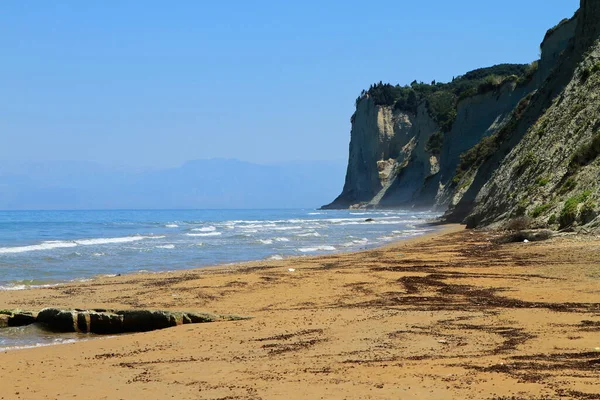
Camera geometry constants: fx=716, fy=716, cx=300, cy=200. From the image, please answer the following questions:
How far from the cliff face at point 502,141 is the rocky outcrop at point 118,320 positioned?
15.4 metres

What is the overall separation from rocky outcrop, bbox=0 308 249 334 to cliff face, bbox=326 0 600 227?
50.4 feet

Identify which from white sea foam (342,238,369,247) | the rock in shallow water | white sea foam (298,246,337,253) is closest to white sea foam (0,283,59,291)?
the rock in shallow water

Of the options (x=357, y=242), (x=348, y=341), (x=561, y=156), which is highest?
(x=561, y=156)

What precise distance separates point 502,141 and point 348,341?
44.2 metres

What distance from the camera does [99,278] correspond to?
66.8 ft

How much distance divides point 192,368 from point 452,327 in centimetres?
378

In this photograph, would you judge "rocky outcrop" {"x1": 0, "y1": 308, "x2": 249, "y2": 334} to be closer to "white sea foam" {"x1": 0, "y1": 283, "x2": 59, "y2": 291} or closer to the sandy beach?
the sandy beach

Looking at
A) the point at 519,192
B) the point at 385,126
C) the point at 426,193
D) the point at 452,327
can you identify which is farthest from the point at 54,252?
the point at 385,126

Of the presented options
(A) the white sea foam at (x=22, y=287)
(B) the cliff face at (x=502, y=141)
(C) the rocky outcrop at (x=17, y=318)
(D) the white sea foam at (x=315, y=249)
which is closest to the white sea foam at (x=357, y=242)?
(D) the white sea foam at (x=315, y=249)

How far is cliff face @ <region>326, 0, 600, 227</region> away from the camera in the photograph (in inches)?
1176

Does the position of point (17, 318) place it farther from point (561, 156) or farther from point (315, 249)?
point (561, 156)

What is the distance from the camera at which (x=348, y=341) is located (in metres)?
9.29

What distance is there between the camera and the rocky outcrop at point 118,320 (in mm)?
11500

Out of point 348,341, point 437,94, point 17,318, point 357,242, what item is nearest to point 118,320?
point 17,318
